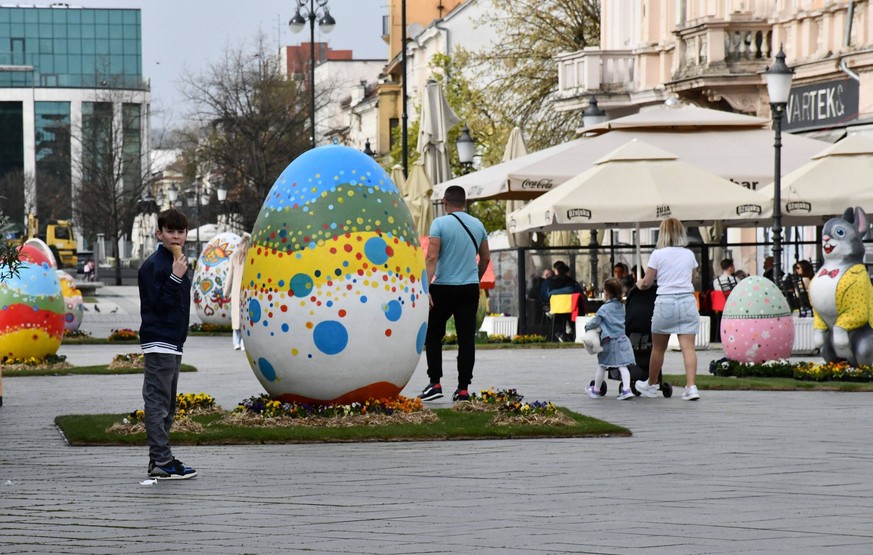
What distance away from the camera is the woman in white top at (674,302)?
15.9 m

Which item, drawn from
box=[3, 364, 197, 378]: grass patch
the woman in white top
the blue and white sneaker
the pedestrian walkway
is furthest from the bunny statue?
the blue and white sneaker

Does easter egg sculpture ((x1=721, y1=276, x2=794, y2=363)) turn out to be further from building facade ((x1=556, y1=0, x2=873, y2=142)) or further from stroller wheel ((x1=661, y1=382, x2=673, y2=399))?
Result: building facade ((x1=556, y1=0, x2=873, y2=142))

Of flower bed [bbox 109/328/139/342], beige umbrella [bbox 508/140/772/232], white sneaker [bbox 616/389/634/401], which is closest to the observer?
white sneaker [bbox 616/389/634/401]

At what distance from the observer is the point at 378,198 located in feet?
44.5

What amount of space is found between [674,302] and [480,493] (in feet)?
22.5

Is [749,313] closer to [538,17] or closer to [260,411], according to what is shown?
[260,411]

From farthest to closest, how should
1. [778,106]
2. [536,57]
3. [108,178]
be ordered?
[108,178], [536,57], [778,106]

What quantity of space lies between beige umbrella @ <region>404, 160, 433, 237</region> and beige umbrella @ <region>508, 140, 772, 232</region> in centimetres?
844

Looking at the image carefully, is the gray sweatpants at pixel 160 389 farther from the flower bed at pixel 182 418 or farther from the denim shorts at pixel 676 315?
the denim shorts at pixel 676 315

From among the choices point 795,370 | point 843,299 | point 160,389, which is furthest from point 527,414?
point 843,299

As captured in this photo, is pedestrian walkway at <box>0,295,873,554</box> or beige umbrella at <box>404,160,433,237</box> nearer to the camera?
pedestrian walkway at <box>0,295,873,554</box>

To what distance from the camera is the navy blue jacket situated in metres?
10.6

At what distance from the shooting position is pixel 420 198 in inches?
1328

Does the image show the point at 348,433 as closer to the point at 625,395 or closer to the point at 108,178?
the point at 625,395
